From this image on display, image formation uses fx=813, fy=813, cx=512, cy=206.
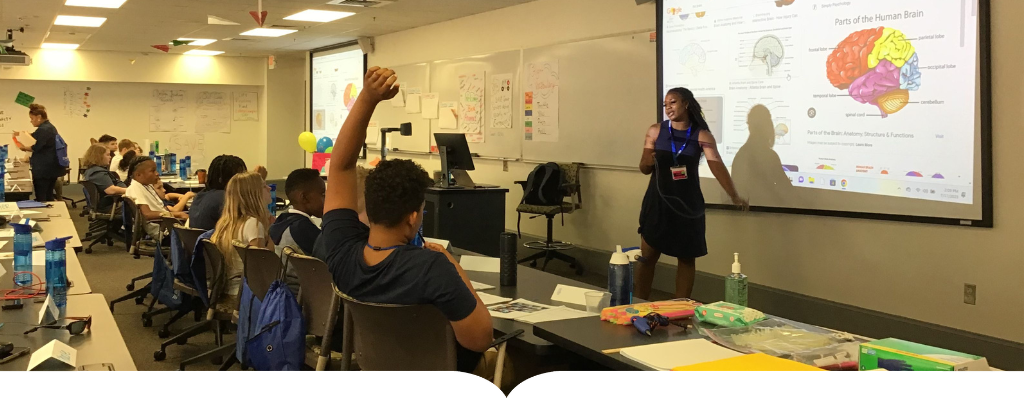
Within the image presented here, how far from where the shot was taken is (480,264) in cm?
322

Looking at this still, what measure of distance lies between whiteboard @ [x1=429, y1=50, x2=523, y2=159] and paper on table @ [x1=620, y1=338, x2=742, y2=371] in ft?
18.2

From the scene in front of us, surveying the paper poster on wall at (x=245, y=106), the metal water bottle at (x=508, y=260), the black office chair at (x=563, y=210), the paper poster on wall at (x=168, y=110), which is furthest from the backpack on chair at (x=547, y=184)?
the paper poster on wall at (x=168, y=110)

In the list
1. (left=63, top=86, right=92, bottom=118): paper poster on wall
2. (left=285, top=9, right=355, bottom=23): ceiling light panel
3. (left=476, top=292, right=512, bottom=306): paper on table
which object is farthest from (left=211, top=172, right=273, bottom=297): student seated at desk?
(left=63, top=86, right=92, bottom=118): paper poster on wall

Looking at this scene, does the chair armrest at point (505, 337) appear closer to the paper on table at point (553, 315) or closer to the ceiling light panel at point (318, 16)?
the paper on table at point (553, 315)

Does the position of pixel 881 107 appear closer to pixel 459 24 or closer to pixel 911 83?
pixel 911 83

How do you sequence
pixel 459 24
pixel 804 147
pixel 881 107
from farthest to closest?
1. pixel 459 24
2. pixel 804 147
3. pixel 881 107

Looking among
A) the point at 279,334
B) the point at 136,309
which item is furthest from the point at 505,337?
the point at 136,309

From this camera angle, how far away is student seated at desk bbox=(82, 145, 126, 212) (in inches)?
288

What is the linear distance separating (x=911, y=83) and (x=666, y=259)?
232cm

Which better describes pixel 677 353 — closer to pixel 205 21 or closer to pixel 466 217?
pixel 466 217

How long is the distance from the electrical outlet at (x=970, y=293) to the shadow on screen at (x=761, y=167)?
106 cm

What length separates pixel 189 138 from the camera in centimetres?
1370

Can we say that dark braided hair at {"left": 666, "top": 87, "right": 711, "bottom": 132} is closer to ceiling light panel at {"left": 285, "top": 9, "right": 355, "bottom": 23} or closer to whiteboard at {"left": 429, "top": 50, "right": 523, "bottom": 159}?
whiteboard at {"left": 429, "top": 50, "right": 523, "bottom": 159}
